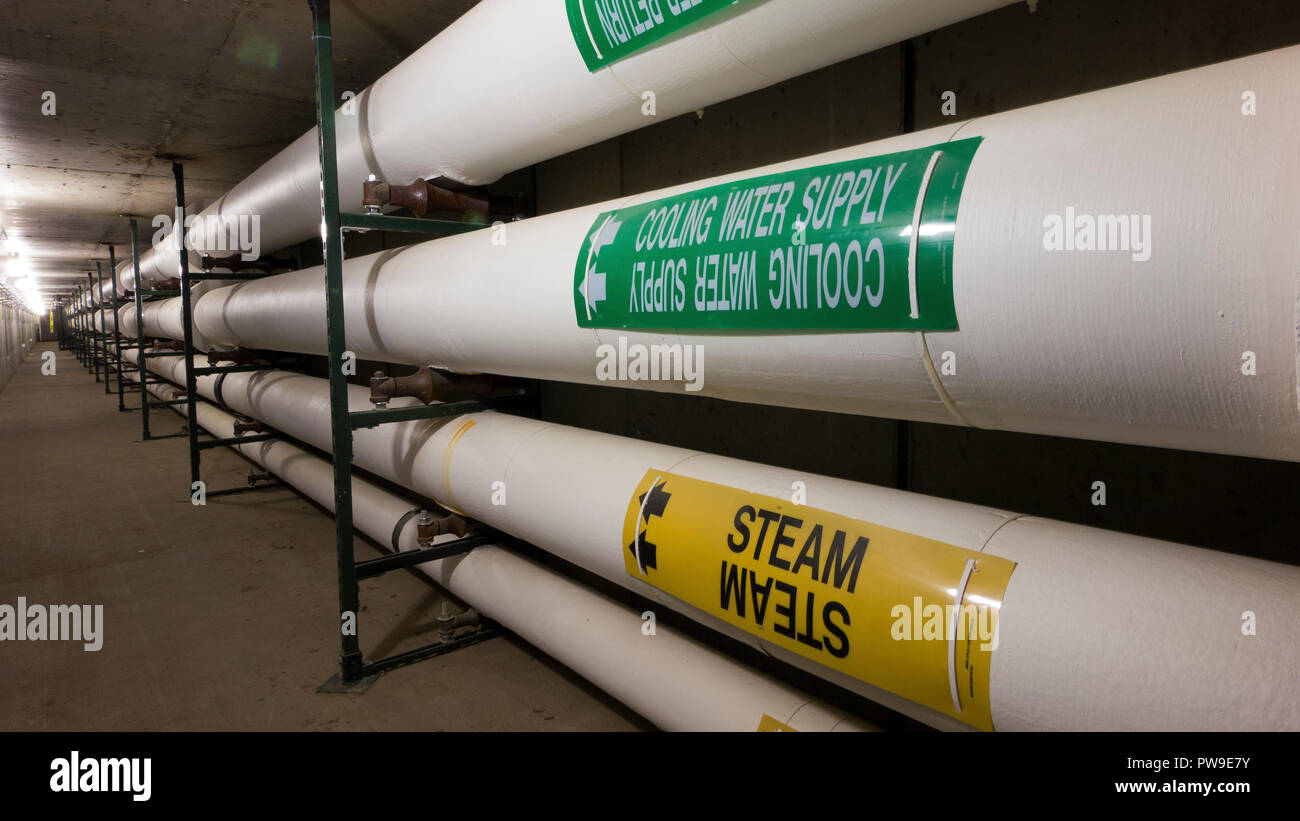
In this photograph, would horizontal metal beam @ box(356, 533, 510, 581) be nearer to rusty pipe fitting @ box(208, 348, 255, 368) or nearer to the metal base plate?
the metal base plate

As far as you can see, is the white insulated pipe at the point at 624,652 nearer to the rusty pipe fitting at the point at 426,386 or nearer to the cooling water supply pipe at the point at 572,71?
the rusty pipe fitting at the point at 426,386

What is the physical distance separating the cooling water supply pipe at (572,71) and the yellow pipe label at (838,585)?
2.41ft

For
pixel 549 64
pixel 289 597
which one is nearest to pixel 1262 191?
pixel 549 64

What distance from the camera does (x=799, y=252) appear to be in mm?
993

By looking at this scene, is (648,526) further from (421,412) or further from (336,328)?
(336,328)

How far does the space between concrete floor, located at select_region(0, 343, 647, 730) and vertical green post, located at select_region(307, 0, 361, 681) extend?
0.69ft

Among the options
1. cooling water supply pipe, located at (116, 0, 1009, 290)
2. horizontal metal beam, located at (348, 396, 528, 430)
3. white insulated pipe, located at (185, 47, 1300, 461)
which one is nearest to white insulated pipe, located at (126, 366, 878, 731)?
horizontal metal beam, located at (348, 396, 528, 430)

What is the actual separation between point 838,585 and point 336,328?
1657mm

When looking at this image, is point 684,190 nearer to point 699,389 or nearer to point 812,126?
point 699,389

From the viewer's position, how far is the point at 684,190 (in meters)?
1.29

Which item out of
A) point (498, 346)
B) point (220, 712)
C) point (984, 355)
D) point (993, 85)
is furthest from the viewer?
point (220, 712)

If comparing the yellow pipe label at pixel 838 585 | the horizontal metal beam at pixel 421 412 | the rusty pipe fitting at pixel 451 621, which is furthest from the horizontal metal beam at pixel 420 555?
the yellow pipe label at pixel 838 585

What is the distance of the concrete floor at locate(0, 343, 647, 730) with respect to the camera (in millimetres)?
1913
